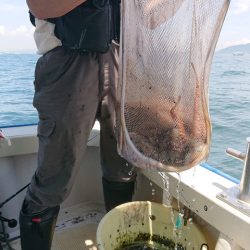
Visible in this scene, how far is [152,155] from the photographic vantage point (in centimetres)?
125

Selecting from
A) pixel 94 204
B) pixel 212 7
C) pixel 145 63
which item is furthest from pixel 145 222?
pixel 212 7

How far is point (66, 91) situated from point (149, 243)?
3.56ft

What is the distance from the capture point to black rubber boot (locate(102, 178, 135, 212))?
208 cm

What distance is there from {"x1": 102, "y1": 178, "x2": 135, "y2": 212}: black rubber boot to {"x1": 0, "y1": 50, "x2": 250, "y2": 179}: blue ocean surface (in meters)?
2.04

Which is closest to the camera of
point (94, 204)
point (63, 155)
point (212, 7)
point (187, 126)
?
point (212, 7)

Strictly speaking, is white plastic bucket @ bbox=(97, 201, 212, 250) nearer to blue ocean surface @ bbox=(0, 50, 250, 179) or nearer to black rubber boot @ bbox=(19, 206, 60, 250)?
black rubber boot @ bbox=(19, 206, 60, 250)

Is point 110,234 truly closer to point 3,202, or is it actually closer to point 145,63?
point 3,202

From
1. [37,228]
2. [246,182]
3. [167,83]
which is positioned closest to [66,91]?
[167,83]

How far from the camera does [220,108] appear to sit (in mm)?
7570

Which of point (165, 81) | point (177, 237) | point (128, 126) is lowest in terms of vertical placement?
point (177, 237)

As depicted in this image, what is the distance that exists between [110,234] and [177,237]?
0.40 m

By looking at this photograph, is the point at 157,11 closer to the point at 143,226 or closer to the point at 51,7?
the point at 51,7

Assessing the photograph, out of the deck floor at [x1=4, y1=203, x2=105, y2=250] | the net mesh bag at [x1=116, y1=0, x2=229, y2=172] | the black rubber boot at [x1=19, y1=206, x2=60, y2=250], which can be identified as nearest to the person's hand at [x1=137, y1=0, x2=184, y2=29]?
the net mesh bag at [x1=116, y1=0, x2=229, y2=172]

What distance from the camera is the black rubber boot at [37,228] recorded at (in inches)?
68.5
